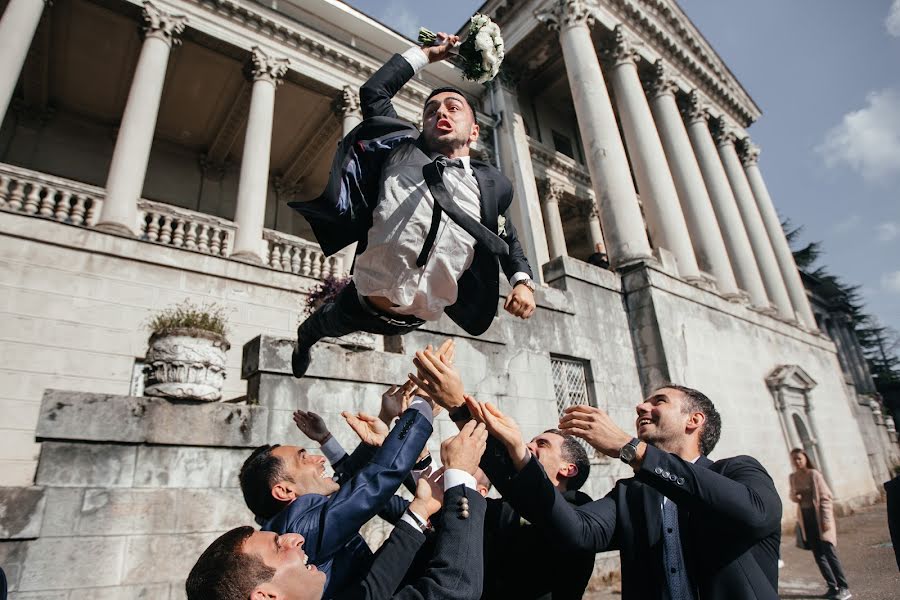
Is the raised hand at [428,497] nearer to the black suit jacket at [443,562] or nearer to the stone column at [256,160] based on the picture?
the black suit jacket at [443,562]

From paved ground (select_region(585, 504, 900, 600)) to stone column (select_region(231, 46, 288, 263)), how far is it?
1088cm

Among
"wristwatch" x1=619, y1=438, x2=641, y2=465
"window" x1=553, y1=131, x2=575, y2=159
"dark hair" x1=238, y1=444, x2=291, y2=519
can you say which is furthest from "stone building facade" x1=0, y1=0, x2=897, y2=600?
"wristwatch" x1=619, y1=438, x2=641, y2=465

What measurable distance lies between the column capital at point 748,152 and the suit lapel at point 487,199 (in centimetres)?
2905

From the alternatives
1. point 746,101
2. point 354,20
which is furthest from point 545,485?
point 746,101

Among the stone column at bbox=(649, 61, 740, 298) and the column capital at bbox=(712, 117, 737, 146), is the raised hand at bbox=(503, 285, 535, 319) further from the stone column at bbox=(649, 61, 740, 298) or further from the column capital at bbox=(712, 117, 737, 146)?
the column capital at bbox=(712, 117, 737, 146)

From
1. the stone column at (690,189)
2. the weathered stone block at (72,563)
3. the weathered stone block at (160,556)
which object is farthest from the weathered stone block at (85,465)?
the stone column at (690,189)

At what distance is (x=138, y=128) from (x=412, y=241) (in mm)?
13013

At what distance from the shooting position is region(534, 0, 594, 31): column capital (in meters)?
17.3

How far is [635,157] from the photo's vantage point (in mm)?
16984

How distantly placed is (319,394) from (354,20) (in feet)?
54.6

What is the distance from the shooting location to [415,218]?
7.83ft

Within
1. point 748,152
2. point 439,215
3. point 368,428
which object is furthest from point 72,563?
point 748,152

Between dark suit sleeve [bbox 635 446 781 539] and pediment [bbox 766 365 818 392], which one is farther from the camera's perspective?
pediment [bbox 766 365 818 392]

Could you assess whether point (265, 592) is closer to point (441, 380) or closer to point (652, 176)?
point (441, 380)
